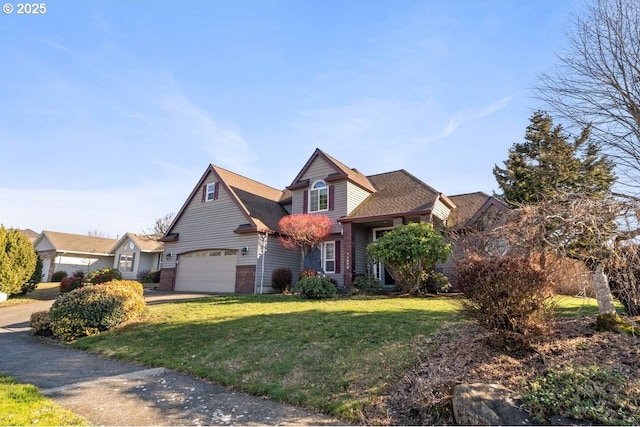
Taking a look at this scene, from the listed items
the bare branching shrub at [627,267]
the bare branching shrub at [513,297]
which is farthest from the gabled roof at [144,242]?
the bare branching shrub at [627,267]

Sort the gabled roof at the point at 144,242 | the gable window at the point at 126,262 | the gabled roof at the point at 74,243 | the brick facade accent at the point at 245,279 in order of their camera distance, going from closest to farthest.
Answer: the brick facade accent at the point at 245,279, the gabled roof at the point at 144,242, the gable window at the point at 126,262, the gabled roof at the point at 74,243

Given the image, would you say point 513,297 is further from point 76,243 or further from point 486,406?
point 76,243

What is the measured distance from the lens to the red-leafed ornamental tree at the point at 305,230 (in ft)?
56.5

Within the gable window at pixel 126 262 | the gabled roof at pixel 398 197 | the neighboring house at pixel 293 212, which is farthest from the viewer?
the gable window at pixel 126 262

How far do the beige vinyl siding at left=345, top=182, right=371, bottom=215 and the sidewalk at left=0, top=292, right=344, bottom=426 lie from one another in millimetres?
13686

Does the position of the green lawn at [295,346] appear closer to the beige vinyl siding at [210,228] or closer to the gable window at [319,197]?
the beige vinyl siding at [210,228]

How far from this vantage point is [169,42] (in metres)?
10.1

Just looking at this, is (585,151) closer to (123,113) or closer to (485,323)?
(485,323)

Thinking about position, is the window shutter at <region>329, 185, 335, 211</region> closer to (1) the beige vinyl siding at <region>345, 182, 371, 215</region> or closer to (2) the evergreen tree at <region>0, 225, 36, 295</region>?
(1) the beige vinyl siding at <region>345, 182, 371, 215</region>

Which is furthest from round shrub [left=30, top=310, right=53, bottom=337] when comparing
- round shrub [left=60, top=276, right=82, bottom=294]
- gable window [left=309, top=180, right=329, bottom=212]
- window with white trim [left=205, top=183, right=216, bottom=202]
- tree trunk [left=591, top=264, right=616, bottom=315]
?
tree trunk [left=591, top=264, right=616, bottom=315]

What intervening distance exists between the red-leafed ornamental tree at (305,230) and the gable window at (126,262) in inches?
948

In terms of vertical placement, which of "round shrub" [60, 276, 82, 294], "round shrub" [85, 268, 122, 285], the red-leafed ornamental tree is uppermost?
the red-leafed ornamental tree

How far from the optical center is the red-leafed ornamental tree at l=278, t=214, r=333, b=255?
1722 cm

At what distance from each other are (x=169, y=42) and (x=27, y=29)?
338cm
